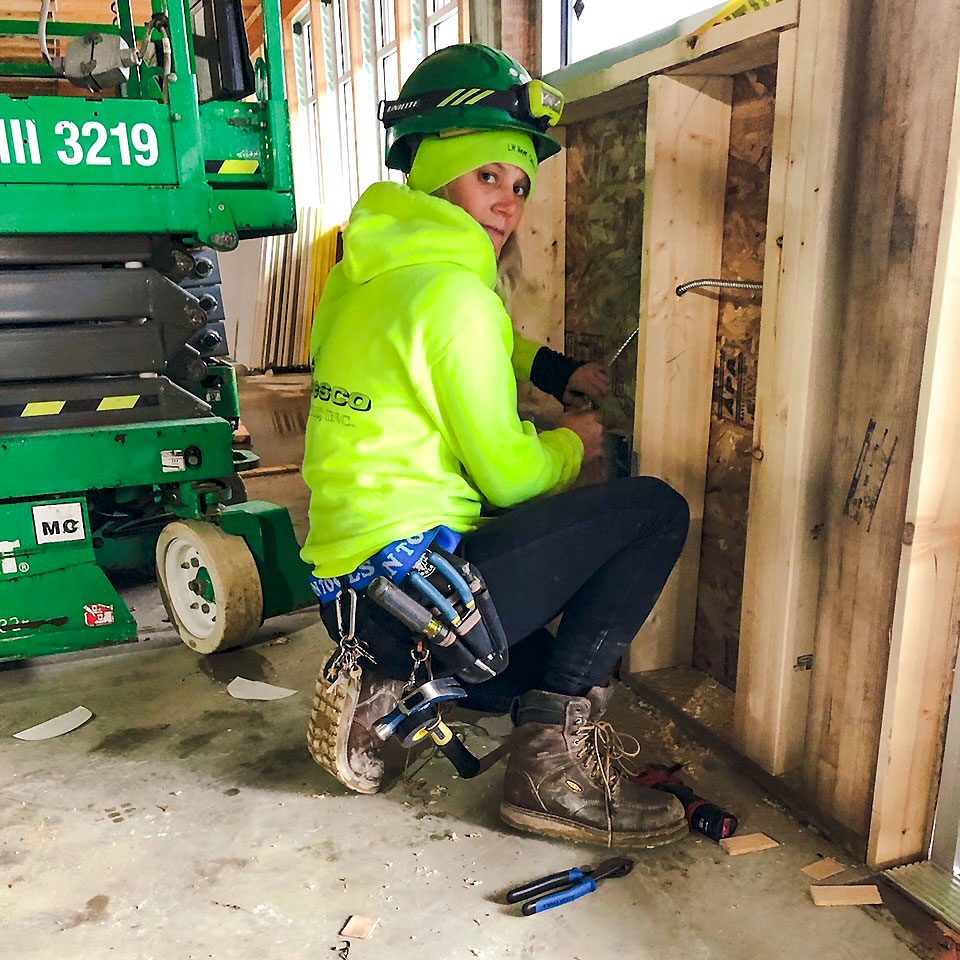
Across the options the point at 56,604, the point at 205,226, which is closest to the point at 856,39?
the point at 205,226

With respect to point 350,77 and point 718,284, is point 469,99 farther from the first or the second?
point 350,77

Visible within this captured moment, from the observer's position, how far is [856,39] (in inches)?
67.9

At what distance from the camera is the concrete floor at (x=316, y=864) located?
1689 mm

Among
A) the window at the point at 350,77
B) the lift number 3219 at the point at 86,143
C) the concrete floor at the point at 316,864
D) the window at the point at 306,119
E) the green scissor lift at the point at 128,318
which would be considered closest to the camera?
the concrete floor at the point at 316,864

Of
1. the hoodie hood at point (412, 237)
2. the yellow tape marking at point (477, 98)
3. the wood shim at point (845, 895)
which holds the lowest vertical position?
the wood shim at point (845, 895)

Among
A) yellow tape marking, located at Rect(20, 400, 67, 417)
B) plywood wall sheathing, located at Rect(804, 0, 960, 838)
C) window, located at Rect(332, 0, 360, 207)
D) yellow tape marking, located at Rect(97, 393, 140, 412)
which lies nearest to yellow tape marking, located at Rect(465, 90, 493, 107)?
plywood wall sheathing, located at Rect(804, 0, 960, 838)

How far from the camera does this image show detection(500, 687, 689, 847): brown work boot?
197cm

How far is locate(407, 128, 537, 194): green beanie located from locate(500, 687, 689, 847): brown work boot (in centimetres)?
123

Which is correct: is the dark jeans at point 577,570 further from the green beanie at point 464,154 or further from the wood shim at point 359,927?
the green beanie at point 464,154

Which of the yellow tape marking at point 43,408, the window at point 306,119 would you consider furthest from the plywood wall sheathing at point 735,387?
the window at point 306,119

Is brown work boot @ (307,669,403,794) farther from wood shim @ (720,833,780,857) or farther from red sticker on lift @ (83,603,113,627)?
red sticker on lift @ (83,603,113,627)

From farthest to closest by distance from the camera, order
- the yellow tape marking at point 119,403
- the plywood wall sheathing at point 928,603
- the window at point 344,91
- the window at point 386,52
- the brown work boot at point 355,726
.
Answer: the window at point 344,91 < the window at point 386,52 < the yellow tape marking at point 119,403 < the brown work boot at point 355,726 < the plywood wall sheathing at point 928,603

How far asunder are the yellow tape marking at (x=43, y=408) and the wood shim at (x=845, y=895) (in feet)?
8.26

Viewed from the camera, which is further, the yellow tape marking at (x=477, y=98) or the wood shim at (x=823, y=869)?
the yellow tape marking at (x=477, y=98)
